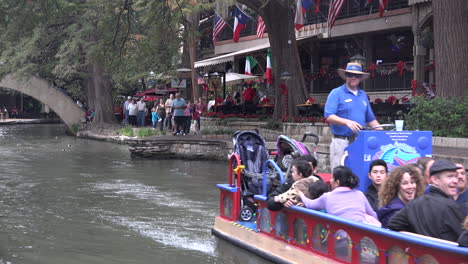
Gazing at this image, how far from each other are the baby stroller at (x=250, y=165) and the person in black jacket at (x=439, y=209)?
4.13m

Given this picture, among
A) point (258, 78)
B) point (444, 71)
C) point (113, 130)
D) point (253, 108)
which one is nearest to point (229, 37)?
point (258, 78)

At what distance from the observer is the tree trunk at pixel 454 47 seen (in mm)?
17141

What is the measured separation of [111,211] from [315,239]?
642 cm

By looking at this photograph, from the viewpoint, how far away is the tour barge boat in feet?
19.6

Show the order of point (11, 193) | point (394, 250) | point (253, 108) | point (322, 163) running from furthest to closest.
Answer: point (253, 108), point (322, 163), point (11, 193), point (394, 250)

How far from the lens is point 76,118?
Result: 42.1 meters

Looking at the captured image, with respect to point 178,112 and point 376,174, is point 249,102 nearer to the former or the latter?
point 178,112

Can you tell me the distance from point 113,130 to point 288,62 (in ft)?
44.4

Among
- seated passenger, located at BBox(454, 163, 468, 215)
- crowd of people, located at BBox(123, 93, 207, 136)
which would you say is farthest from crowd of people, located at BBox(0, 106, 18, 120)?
seated passenger, located at BBox(454, 163, 468, 215)

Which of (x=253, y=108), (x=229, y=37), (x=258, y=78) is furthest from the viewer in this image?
(x=229, y=37)

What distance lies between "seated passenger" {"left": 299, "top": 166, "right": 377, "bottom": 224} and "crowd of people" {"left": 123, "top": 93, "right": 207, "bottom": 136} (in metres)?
19.4

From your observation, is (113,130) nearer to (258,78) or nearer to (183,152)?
(258,78)

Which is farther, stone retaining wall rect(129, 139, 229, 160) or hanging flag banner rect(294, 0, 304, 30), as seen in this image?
hanging flag banner rect(294, 0, 304, 30)

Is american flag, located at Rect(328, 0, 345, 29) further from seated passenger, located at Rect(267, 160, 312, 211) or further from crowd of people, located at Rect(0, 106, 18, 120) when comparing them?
crowd of people, located at Rect(0, 106, 18, 120)
